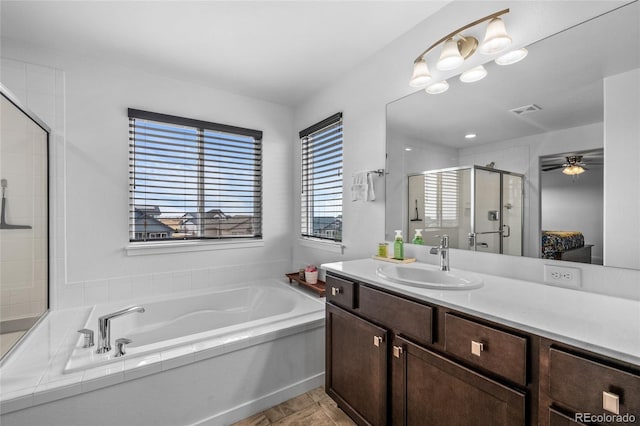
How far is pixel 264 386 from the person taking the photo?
181 centimetres

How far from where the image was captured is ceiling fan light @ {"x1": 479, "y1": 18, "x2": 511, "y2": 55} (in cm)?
133

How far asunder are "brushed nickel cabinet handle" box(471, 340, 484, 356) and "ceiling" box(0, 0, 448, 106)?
5.92ft

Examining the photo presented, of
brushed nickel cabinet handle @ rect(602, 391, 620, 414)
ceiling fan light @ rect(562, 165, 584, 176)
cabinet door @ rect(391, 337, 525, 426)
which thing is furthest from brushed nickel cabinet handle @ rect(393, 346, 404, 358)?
ceiling fan light @ rect(562, 165, 584, 176)

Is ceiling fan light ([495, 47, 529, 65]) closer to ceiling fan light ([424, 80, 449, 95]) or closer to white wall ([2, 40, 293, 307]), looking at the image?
ceiling fan light ([424, 80, 449, 95])

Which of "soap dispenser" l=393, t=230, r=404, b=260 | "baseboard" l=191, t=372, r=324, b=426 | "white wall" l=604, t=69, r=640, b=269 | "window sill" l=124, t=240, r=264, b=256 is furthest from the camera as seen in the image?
"window sill" l=124, t=240, r=264, b=256

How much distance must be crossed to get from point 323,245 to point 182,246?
4.33 ft

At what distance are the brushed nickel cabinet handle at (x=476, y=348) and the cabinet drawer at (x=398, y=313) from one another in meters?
0.17

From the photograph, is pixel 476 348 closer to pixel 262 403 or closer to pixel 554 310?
pixel 554 310

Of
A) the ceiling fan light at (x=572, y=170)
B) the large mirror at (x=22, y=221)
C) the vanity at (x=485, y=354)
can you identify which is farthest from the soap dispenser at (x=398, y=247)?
the large mirror at (x=22, y=221)

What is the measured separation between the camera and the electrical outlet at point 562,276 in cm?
120

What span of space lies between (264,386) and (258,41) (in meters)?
2.35

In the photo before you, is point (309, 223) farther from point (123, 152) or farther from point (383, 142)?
point (123, 152)


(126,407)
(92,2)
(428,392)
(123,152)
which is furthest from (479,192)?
(123,152)

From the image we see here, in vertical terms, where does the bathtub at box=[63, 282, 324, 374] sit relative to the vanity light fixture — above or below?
below
